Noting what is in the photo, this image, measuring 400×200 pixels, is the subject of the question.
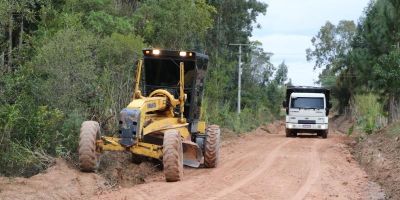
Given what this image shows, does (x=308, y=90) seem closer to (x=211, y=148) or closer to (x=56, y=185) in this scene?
(x=211, y=148)

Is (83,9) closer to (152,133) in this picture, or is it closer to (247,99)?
(152,133)

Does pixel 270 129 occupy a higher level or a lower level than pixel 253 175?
lower

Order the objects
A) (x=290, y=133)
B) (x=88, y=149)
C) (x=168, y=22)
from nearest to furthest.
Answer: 1. (x=88, y=149)
2. (x=168, y=22)
3. (x=290, y=133)

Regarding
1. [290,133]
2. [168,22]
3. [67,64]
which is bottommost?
[290,133]

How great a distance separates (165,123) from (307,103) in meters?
17.8

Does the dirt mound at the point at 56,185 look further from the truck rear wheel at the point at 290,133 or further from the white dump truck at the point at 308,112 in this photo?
the truck rear wheel at the point at 290,133

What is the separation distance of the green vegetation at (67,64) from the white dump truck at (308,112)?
13.2 ft

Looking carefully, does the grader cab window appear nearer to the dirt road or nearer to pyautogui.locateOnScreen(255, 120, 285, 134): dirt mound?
the dirt road

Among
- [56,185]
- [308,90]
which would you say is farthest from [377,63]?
[56,185]

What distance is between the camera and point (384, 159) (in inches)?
677

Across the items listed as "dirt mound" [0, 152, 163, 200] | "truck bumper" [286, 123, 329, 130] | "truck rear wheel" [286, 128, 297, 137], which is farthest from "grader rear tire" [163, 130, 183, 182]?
"truck rear wheel" [286, 128, 297, 137]

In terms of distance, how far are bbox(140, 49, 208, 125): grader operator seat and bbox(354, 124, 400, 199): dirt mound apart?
497 cm

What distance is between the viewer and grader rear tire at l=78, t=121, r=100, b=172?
1301 centimetres

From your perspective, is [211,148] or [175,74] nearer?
[211,148]
